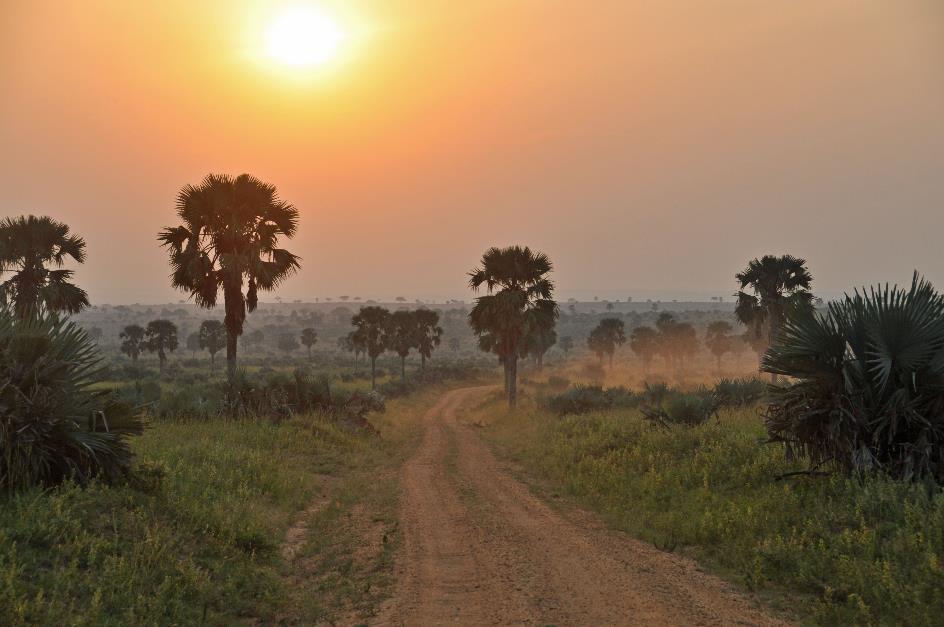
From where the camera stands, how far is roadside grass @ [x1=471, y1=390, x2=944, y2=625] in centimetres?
661

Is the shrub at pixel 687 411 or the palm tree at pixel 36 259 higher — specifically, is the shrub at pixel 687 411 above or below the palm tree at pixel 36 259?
below

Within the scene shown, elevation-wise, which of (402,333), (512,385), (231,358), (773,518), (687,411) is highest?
(402,333)

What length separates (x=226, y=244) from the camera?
73.5ft

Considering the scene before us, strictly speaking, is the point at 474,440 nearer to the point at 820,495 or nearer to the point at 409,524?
the point at 409,524

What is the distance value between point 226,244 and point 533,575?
19087mm

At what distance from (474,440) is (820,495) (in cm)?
1610

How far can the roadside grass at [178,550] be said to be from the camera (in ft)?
19.3

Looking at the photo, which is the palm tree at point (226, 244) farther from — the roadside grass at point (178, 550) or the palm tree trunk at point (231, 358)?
the roadside grass at point (178, 550)

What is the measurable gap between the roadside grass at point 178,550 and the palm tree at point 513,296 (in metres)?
20.5

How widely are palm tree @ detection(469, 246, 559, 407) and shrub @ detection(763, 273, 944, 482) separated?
22.3 m

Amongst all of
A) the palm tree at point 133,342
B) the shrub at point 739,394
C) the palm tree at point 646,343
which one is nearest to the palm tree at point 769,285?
the shrub at point 739,394

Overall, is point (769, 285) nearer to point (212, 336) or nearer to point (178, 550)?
Answer: point (178, 550)

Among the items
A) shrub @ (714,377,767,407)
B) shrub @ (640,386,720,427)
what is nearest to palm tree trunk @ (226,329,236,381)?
shrub @ (640,386,720,427)

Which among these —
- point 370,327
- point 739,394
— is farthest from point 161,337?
point 739,394
